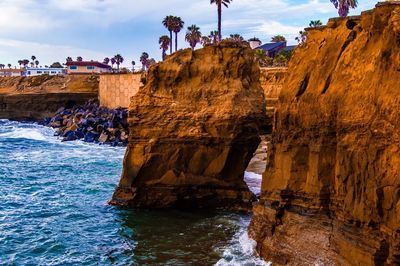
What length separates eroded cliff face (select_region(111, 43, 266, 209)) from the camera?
16641 mm

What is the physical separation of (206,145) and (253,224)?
4.67 metres

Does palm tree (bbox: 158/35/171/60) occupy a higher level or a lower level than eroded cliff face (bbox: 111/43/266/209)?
higher

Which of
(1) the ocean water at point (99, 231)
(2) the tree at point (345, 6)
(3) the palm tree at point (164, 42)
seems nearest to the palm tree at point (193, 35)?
(3) the palm tree at point (164, 42)

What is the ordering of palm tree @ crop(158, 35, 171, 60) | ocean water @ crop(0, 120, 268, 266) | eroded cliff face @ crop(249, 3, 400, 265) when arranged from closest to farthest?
eroded cliff face @ crop(249, 3, 400, 265)
ocean water @ crop(0, 120, 268, 266)
palm tree @ crop(158, 35, 171, 60)

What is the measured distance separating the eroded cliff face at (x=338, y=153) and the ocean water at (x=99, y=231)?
5.00ft

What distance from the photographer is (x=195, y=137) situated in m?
16.6

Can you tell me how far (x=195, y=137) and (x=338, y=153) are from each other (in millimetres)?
7648

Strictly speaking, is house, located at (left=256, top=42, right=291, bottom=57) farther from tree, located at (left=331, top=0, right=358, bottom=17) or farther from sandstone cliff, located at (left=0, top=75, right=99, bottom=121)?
sandstone cliff, located at (left=0, top=75, right=99, bottom=121)

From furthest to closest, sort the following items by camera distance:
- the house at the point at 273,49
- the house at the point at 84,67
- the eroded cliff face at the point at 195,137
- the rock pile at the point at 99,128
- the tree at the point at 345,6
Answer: the house at the point at 84,67 < the house at the point at 273,49 < the tree at the point at 345,6 < the rock pile at the point at 99,128 < the eroded cliff face at the point at 195,137

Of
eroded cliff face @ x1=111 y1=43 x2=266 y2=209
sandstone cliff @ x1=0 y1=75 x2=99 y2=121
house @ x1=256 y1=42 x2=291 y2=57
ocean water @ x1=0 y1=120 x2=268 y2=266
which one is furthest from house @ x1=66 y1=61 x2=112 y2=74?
eroded cliff face @ x1=111 y1=43 x2=266 y2=209

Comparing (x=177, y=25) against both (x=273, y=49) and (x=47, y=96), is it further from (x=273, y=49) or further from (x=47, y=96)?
(x=47, y=96)

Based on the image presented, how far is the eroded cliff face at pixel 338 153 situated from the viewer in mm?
8086

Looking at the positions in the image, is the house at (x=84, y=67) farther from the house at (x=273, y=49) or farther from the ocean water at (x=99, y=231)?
the ocean water at (x=99, y=231)

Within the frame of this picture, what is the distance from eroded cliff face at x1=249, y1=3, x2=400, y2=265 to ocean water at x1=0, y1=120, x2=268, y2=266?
5.00 ft
